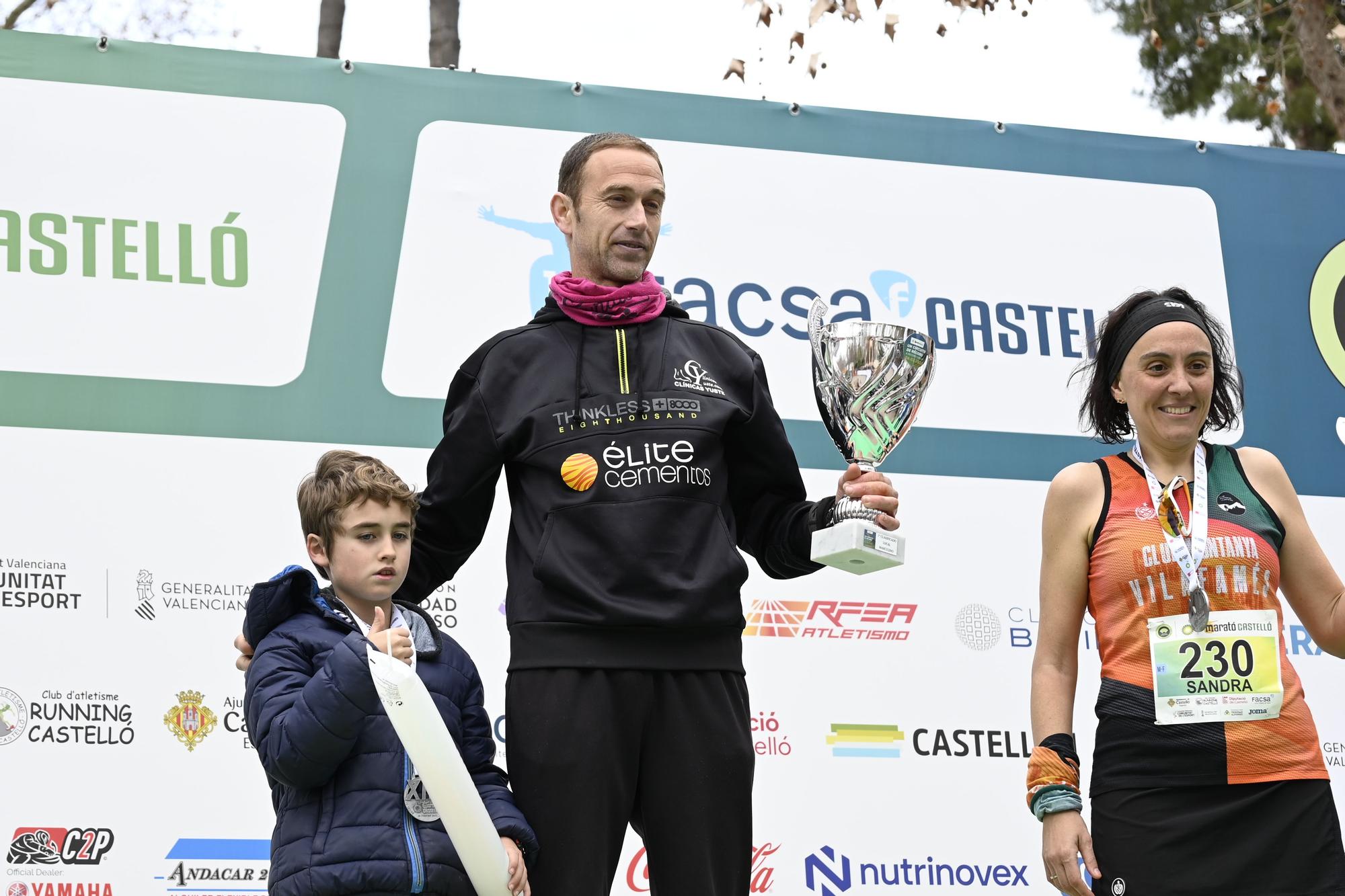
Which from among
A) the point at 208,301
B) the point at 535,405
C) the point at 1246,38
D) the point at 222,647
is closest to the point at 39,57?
the point at 208,301

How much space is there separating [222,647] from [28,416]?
0.71 m

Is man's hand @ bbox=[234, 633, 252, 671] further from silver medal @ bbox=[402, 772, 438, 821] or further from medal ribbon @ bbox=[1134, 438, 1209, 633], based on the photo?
medal ribbon @ bbox=[1134, 438, 1209, 633]

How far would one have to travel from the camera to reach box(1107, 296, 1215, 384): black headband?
7.30ft

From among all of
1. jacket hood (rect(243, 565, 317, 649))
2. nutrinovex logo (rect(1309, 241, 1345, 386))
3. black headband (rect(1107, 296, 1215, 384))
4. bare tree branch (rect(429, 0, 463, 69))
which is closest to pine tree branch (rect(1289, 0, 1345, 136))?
nutrinovex logo (rect(1309, 241, 1345, 386))

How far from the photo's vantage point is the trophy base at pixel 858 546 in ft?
6.08

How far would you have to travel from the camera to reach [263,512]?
3.51 m

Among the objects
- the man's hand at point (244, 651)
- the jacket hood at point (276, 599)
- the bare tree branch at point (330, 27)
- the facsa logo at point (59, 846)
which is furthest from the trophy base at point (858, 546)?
the bare tree branch at point (330, 27)

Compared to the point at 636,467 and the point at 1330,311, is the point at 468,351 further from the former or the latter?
the point at 1330,311

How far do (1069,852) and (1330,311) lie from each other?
2.80 meters

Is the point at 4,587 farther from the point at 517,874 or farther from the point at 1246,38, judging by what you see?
the point at 1246,38

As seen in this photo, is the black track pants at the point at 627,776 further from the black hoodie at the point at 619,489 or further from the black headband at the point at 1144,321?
the black headband at the point at 1144,321

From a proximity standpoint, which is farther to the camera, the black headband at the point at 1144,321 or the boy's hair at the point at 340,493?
the black headband at the point at 1144,321

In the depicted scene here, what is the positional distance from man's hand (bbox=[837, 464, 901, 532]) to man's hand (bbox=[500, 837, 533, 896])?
2.07 ft

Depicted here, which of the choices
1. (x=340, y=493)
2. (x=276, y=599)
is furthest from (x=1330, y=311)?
(x=276, y=599)
